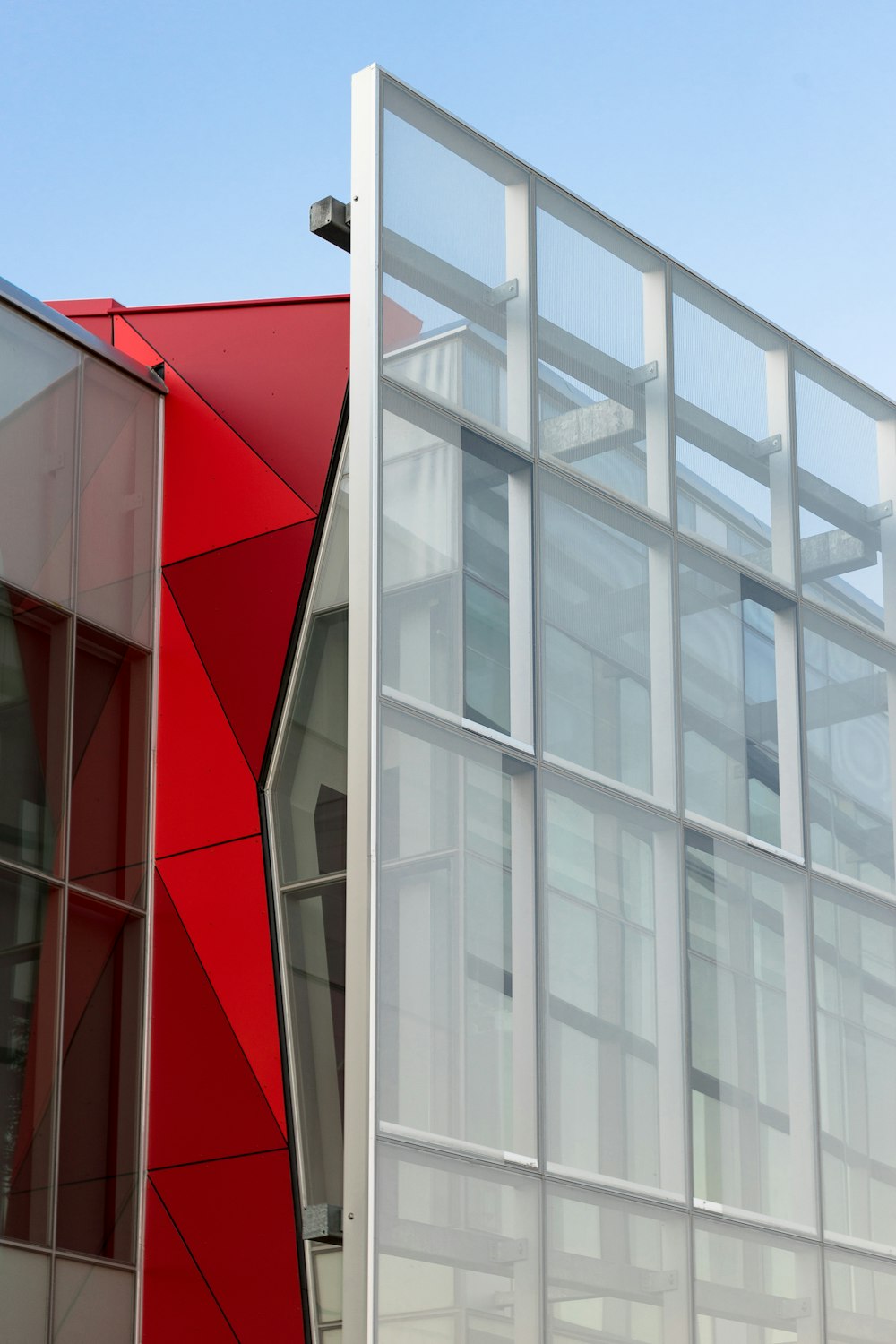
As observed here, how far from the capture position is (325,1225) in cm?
768

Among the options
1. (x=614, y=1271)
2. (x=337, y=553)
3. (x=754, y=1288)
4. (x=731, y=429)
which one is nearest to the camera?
(x=614, y=1271)

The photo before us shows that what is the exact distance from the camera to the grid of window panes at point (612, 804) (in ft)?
27.4

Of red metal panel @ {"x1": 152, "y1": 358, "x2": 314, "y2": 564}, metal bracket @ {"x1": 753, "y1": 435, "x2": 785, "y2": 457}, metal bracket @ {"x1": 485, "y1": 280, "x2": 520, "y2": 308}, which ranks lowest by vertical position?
metal bracket @ {"x1": 485, "y1": 280, "x2": 520, "y2": 308}

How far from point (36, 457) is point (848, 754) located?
634 cm

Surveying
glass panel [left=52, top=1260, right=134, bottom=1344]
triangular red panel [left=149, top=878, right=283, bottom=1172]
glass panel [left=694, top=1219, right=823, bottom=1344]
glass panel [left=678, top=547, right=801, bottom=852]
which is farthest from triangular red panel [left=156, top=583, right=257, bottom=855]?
glass panel [left=694, top=1219, right=823, bottom=1344]

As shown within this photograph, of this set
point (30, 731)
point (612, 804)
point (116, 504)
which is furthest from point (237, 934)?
point (612, 804)

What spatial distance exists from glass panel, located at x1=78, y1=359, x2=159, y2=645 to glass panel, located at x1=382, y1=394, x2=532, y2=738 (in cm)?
505

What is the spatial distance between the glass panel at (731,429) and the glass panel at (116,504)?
5.02 m

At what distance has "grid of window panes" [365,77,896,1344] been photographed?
834cm

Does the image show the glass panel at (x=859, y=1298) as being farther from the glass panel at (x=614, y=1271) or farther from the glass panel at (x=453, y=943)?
the glass panel at (x=453, y=943)

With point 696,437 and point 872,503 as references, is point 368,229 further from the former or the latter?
point 872,503

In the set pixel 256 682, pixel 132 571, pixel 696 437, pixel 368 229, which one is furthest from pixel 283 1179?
pixel 368 229

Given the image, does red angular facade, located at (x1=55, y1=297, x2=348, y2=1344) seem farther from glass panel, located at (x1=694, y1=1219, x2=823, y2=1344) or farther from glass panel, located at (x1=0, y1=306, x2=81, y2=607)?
glass panel, located at (x1=694, y1=1219, x2=823, y2=1344)

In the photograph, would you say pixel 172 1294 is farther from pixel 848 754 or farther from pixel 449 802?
pixel 848 754
